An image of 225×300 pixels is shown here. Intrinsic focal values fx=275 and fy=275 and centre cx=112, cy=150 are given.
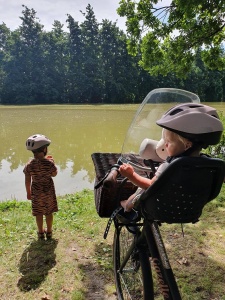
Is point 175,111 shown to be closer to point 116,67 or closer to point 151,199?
point 151,199

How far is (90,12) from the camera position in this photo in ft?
149

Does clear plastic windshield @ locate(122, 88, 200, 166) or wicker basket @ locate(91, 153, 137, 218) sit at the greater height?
clear plastic windshield @ locate(122, 88, 200, 166)

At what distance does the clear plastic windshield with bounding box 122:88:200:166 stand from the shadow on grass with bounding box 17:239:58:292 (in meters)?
1.64

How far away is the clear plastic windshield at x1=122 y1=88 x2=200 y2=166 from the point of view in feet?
6.30

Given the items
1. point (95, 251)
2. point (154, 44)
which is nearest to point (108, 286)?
point (95, 251)

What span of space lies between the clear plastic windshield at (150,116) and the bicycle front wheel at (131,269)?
25.5 inches

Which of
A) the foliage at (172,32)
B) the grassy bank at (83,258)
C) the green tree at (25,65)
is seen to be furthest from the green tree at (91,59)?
the grassy bank at (83,258)

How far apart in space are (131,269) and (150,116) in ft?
3.70

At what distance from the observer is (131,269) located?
2.02m

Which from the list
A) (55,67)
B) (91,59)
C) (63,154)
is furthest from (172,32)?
(55,67)

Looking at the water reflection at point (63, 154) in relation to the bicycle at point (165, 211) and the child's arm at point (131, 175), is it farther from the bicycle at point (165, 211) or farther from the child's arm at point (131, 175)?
the child's arm at point (131, 175)

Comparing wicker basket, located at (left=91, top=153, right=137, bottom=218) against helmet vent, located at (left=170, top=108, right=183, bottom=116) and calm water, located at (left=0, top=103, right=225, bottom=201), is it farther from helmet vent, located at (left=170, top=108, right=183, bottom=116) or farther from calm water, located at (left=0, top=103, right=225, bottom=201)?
calm water, located at (left=0, top=103, right=225, bottom=201)

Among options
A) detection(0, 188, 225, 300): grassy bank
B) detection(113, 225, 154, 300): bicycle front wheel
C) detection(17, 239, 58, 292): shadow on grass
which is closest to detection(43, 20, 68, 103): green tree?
detection(0, 188, 225, 300): grassy bank

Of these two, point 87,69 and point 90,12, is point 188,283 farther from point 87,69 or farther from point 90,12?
point 90,12
